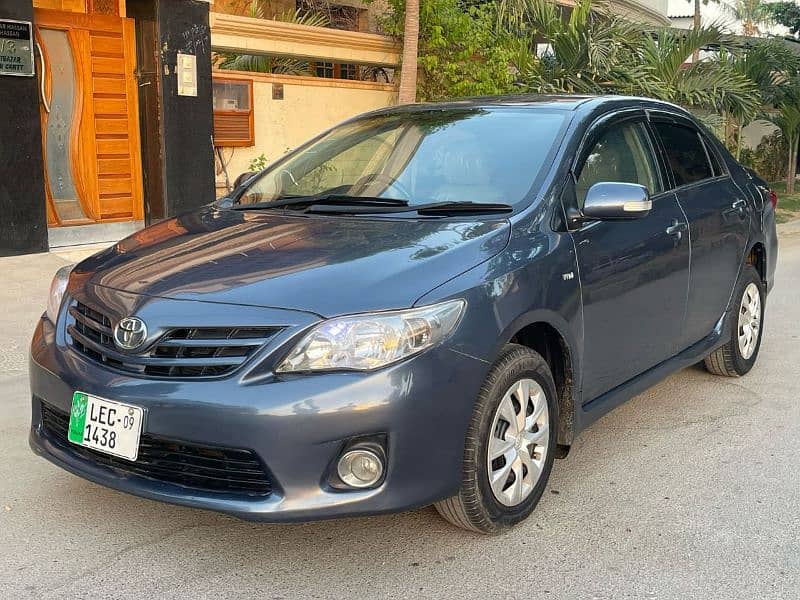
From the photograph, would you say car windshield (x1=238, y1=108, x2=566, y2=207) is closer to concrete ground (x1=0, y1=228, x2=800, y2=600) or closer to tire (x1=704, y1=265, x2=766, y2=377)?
concrete ground (x1=0, y1=228, x2=800, y2=600)

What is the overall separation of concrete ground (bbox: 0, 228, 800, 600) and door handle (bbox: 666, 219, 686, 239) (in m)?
1.04

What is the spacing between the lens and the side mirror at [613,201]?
3756 millimetres

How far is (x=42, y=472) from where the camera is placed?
405 centimetres

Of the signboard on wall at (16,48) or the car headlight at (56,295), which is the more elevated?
the signboard on wall at (16,48)

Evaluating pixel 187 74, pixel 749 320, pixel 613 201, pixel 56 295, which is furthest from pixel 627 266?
pixel 187 74

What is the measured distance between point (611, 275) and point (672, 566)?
127cm

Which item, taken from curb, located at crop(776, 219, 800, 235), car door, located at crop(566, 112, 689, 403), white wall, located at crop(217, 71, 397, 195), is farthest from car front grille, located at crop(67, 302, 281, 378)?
curb, located at crop(776, 219, 800, 235)

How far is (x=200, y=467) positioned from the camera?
3002 mm

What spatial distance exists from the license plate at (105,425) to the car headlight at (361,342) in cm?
56

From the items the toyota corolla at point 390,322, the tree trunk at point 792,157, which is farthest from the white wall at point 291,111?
the tree trunk at point 792,157

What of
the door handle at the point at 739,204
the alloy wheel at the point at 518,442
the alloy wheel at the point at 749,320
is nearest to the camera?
the alloy wheel at the point at 518,442

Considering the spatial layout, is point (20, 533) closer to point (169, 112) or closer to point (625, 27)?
point (169, 112)

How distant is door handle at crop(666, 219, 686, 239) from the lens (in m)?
4.44

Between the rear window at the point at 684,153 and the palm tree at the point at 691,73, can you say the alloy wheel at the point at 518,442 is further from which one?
the palm tree at the point at 691,73
